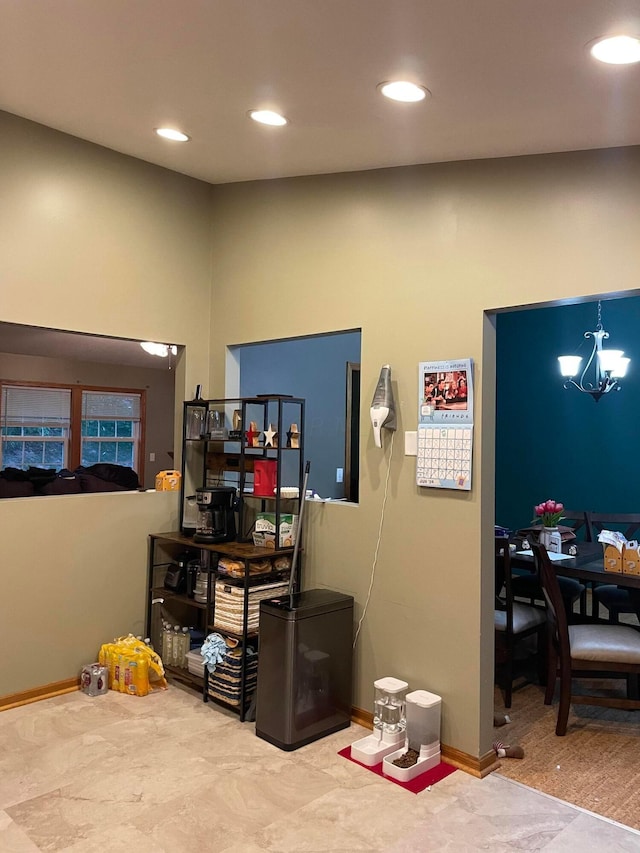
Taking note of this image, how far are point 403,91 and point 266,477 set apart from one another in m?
2.10

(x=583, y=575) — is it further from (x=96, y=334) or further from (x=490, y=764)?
(x=96, y=334)

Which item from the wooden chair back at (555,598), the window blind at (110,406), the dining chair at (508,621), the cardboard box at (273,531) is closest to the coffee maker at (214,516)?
the cardboard box at (273,531)

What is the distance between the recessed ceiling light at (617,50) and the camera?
172cm

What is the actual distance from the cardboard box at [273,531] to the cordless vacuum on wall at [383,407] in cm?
76

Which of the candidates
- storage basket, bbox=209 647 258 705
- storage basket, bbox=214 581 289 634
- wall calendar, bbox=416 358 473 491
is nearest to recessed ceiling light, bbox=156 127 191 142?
wall calendar, bbox=416 358 473 491

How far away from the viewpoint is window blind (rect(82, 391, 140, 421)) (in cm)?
459

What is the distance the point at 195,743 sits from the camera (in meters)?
3.04

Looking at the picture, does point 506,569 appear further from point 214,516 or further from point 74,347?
point 74,347

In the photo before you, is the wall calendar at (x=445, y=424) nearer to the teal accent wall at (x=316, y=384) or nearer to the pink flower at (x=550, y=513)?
the teal accent wall at (x=316, y=384)

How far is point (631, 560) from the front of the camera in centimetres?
353

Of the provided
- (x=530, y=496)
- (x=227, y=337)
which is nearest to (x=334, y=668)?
(x=227, y=337)

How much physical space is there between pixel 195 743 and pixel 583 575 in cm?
221

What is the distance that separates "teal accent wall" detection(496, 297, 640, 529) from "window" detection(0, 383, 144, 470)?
3679 mm

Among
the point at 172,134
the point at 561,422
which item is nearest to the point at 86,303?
the point at 172,134
